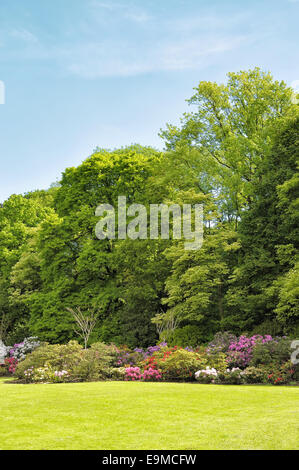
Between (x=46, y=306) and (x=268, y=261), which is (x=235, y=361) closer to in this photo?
(x=268, y=261)

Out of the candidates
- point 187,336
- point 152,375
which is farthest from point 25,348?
point 152,375

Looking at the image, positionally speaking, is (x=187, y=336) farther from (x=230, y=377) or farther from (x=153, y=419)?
(x=153, y=419)

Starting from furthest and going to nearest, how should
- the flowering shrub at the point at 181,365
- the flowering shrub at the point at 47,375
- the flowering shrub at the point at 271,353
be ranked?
the flowering shrub at the point at 47,375
the flowering shrub at the point at 181,365
the flowering shrub at the point at 271,353

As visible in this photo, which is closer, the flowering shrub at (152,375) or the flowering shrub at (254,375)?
the flowering shrub at (254,375)

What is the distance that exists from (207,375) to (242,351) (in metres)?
2.45

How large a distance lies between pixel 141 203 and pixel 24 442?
18240mm

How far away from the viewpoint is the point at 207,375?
13.4m

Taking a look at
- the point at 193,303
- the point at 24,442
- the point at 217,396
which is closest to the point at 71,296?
the point at 193,303

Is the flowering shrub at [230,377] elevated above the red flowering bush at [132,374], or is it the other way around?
the flowering shrub at [230,377]

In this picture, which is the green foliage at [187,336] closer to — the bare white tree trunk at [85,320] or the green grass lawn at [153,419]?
the bare white tree trunk at [85,320]

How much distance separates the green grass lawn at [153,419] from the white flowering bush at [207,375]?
2373 mm

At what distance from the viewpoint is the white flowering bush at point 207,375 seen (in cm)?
1334

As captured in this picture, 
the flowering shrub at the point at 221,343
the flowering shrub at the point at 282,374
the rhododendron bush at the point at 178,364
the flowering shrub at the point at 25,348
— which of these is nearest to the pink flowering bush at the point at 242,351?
the rhododendron bush at the point at 178,364

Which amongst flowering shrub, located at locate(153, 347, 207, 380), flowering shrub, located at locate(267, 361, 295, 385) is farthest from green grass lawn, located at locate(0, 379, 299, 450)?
flowering shrub, located at locate(153, 347, 207, 380)
